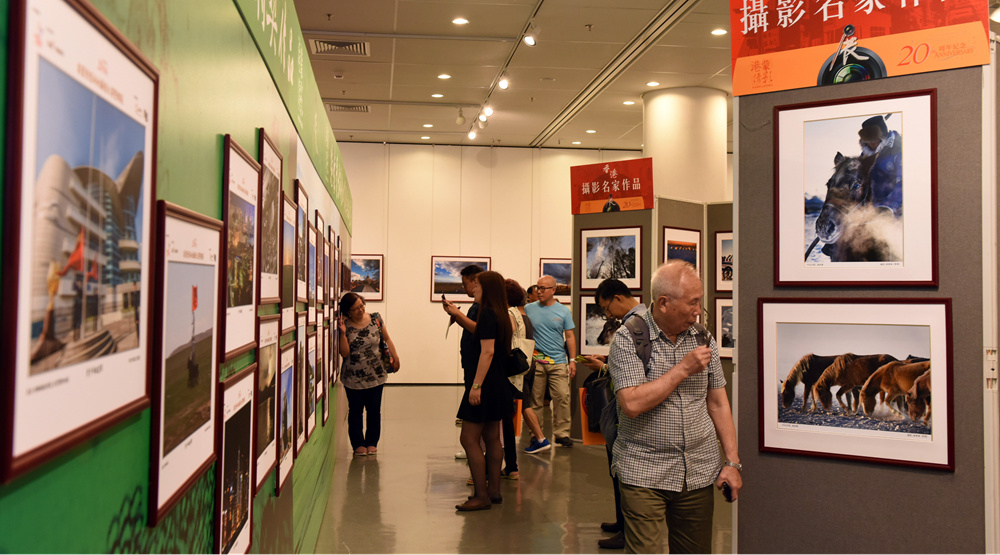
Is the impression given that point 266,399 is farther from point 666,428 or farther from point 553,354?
point 553,354

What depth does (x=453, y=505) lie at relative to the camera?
18.4ft

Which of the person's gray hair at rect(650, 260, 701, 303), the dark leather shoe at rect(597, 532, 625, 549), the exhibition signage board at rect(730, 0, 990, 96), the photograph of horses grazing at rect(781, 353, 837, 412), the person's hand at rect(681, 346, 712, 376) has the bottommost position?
the dark leather shoe at rect(597, 532, 625, 549)

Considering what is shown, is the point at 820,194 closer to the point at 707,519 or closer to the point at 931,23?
the point at 931,23

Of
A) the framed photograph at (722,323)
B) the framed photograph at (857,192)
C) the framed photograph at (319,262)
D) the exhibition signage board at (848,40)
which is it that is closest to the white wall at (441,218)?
the framed photograph at (722,323)

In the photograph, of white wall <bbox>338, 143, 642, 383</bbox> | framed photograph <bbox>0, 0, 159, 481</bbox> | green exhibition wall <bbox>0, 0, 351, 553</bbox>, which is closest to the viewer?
framed photograph <bbox>0, 0, 159, 481</bbox>

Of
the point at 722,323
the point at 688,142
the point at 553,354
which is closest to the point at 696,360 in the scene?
the point at 553,354

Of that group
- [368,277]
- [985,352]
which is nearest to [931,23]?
[985,352]

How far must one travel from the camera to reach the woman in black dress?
5230 millimetres

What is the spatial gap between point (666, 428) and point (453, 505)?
3.18 meters

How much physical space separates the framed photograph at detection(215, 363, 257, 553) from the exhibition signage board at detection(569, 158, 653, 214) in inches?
232

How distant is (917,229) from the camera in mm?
2834

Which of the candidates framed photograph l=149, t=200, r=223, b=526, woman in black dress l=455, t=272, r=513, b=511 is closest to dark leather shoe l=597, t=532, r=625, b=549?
woman in black dress l=455, t=272, r=513, b=511

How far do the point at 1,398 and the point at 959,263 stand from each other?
3025 millimetres

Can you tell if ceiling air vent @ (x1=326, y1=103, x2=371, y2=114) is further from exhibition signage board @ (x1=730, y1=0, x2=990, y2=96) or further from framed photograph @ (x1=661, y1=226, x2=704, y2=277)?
exhibition signage board @ (x1=730, y1=0, x2=990, y2=96)
